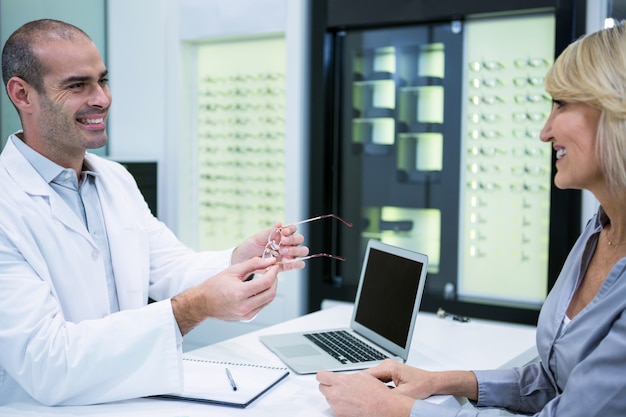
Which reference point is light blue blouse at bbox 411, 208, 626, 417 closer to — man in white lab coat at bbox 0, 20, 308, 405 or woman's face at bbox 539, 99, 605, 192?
woman's face at bbox 539, 99, 605, 192

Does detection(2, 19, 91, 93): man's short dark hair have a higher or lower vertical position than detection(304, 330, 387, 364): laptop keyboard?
higher

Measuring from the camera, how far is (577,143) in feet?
4.69

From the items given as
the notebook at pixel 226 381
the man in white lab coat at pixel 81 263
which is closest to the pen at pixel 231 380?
the notebook at pixel 226 381

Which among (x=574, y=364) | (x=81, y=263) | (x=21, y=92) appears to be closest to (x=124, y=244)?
(x=81, y=263)

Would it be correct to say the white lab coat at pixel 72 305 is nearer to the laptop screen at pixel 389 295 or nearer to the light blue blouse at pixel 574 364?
the laptop screen at pixel 389 295

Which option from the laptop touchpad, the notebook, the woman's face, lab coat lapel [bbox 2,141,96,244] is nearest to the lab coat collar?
lab coat lapel [bbox 2,141,96,244]

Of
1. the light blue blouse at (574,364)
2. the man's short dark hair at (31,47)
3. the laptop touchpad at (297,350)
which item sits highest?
the man's short dark hair at (31,47)

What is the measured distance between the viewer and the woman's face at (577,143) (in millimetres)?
1400

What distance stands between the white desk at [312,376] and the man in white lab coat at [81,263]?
0.05 metres

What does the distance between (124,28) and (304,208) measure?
1.74 metres

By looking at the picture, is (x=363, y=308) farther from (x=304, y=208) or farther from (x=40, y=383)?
(x=304, y=208)

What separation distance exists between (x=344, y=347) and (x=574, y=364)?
2.46 feet

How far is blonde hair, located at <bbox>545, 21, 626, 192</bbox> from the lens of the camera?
1.33 m

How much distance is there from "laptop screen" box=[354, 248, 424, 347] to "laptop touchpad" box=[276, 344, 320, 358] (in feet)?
0.71
